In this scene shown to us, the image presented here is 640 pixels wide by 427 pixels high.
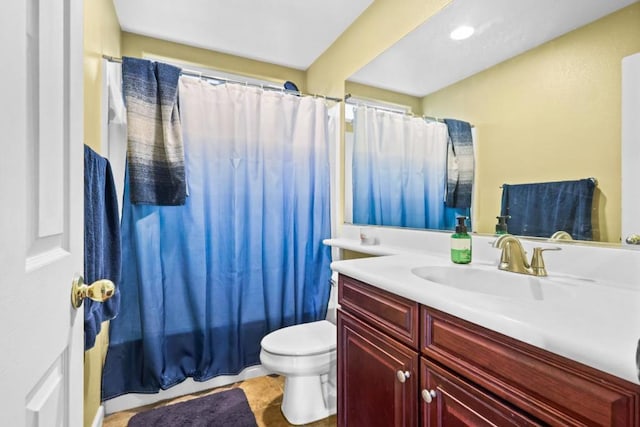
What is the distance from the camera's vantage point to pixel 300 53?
2.38 meters

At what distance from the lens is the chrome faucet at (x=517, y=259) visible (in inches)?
38.6

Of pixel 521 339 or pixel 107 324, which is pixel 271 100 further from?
pixel 521 339

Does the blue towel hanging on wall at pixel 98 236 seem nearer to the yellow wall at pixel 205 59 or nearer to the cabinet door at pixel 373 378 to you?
the cabinet door at pixel 373 378

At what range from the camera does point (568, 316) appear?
2.07 ft

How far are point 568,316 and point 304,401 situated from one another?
1373 millimetres

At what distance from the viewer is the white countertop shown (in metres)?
0.51

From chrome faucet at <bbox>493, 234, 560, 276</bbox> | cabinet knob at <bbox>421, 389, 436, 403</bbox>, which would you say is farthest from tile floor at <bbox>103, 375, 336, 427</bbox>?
chrome faucet at <bbox>493, 234, 560, 276</bbox>

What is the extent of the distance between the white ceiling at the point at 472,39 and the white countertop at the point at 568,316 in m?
0.85

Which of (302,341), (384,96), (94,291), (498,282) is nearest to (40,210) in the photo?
(94,291)

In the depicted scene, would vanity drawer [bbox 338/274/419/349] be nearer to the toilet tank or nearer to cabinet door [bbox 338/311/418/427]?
cabinet door [bbox 338/311/418/427]

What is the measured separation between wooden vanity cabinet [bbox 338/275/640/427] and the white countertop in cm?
3

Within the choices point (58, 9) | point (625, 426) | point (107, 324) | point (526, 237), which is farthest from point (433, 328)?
point (107, 324)

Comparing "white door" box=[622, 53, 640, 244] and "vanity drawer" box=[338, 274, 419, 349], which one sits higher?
"white door" box=[622, 53, 640, 244]

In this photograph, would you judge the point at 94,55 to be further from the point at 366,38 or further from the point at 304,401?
the point at 304,401
